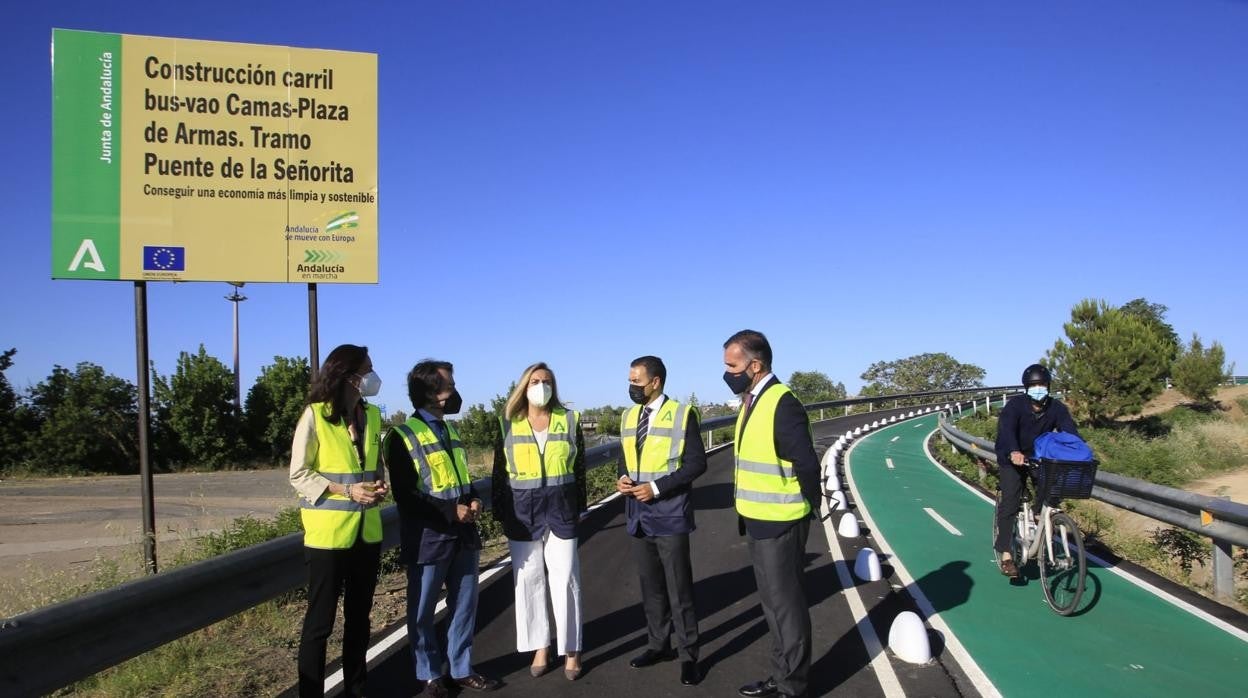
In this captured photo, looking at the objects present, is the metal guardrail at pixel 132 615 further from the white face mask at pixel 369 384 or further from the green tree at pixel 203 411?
the green tree at pixel 203 411

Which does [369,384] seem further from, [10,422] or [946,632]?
[10,422]

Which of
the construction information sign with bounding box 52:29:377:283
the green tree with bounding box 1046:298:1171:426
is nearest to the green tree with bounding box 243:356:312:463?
the construction information sign with bounding box 52:29:377:283

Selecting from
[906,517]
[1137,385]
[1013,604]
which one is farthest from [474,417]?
[1137,385]

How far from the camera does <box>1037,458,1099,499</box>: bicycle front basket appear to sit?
6.96 m

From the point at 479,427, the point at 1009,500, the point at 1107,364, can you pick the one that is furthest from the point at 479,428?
the point at 1107,364

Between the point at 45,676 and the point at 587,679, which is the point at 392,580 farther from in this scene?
the point at 45,676

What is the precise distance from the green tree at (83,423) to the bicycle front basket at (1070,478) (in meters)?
28.7

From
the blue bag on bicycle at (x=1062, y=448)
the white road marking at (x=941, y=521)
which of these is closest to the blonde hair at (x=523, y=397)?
the blue bag on bicycle at (x=1062, y=448)

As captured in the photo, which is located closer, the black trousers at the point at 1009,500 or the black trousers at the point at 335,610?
the black trousers at the point at 335,610

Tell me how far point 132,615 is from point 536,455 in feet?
7.84

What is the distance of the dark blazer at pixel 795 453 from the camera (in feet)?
A: 15.6

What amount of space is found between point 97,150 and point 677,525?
7549mm

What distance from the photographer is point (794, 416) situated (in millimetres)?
4887

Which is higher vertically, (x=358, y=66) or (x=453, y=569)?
(x=358, y=66)
